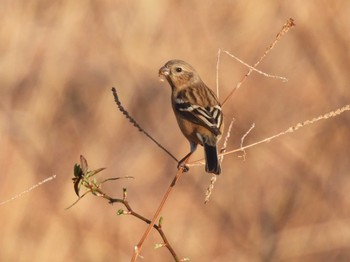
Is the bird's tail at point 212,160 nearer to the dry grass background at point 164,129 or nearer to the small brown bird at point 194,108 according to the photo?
the small brown bird at point 194,108

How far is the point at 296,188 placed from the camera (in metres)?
8.52

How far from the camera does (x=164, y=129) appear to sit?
8328 mm

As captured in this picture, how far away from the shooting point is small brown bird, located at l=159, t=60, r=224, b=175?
428 centimetres

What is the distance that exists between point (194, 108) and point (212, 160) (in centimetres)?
75

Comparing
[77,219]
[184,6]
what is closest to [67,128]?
[77,219]

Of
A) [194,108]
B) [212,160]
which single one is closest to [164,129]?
[194,108]

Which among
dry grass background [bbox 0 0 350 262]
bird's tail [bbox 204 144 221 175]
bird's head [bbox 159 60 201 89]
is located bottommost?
bird's tail [bbox 204 144 221 175]

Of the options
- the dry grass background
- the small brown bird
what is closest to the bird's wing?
the small brown bird

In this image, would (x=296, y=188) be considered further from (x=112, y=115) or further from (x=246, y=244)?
(x=112, y=115)

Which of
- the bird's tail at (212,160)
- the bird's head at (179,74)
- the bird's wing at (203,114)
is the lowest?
the bird's tail at (212,160)

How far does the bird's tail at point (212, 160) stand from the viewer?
352 cm

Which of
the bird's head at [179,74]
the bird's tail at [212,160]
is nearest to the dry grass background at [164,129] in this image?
the bird's head at [179,74]

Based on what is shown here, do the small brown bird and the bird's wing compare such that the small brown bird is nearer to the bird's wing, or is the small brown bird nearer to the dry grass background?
the bird's wing

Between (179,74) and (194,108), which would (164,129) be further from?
(194,108)
